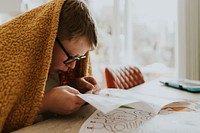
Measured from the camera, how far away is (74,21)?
67 centimetres

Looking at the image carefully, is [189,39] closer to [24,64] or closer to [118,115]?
[118,115]

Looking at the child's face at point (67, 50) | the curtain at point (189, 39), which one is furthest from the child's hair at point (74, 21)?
the curtain at point (189, 39)

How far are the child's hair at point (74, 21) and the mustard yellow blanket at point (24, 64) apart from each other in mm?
34

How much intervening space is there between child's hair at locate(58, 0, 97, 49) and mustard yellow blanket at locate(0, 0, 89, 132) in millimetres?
34

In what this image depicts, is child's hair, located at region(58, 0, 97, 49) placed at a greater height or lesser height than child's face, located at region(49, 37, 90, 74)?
greater

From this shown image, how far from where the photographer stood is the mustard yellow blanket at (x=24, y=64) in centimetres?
55

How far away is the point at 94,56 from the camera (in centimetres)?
247

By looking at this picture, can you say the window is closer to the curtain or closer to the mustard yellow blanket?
the curtain

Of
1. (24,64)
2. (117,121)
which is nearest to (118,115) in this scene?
(117,121)

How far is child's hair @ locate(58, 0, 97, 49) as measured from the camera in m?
0.67

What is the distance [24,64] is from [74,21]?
7.7 inches

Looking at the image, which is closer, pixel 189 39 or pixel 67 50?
pixel 67 50

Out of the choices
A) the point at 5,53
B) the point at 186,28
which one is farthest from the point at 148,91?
the point at 186,28

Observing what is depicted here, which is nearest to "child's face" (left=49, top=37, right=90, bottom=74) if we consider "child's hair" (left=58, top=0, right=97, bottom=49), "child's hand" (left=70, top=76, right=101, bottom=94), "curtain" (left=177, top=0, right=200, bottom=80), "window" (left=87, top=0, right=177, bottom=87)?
"child's hair" (left=58, top=0, right=97, bottom=49)
